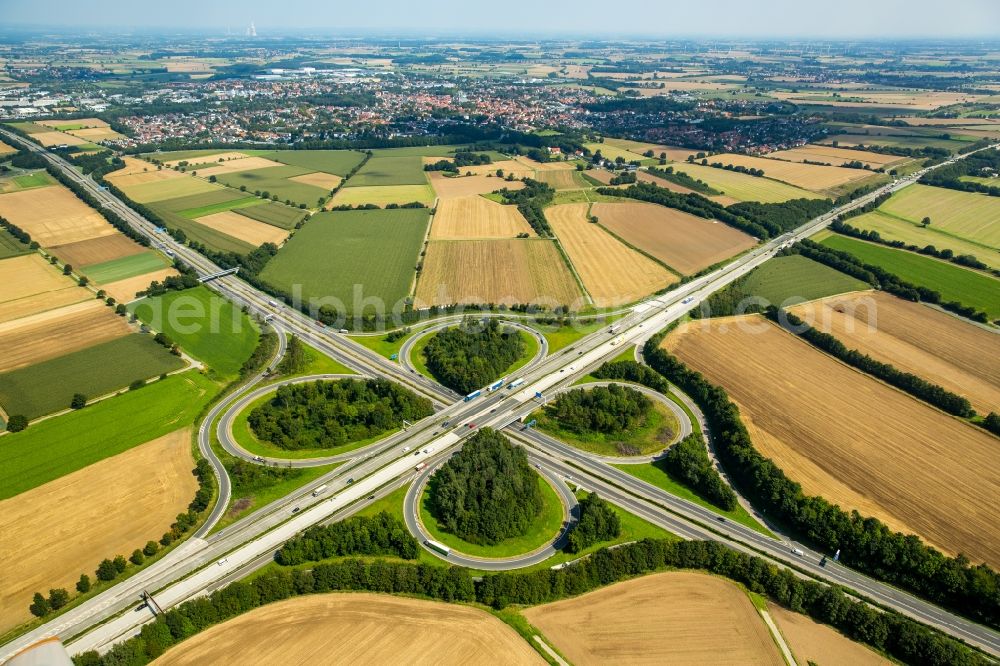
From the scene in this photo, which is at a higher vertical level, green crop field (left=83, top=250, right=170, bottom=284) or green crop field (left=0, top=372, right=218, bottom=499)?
green crop field (left=83, top=250, right=170, bottom=284)

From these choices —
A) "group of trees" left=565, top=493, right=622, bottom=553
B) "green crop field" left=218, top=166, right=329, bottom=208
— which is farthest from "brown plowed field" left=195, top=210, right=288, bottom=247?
"group of trees" left=565, top=493, right=622, bottom=553

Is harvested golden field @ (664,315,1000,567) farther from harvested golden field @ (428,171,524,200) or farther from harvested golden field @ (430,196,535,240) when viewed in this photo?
harvested golden field @ (428,171,524,200)

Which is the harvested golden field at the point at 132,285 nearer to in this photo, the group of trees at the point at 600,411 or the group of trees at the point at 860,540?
the group of trees at the point at 600,411

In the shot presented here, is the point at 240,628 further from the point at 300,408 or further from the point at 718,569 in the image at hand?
the point at 718,569

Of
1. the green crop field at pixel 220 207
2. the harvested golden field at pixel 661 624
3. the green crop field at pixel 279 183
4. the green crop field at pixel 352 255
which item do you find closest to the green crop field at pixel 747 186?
the green crop field at pixel 352 255

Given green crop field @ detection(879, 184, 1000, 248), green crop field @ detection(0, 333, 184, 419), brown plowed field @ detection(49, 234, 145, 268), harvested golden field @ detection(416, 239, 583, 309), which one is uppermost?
green crop field @ detection(879, 184, 1000, 248)

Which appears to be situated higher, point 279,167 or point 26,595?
point 279,167

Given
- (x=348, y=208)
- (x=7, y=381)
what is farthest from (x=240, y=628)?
(x=348, y=208)

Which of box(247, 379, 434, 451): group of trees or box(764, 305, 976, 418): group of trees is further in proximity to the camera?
box(764, 305, 976, 418): group of trees
